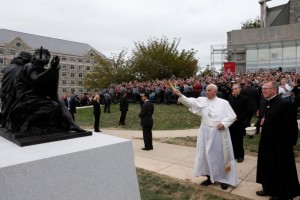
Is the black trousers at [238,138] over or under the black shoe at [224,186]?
over

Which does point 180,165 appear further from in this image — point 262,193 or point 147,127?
point 262,193

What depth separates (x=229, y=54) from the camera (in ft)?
112

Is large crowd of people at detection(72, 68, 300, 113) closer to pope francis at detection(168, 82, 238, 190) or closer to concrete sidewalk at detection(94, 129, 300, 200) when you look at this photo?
concrete sidewalk at detection(94, 129, 300, 200)

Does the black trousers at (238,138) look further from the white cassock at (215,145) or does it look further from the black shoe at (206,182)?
the black shoe at (206,182)

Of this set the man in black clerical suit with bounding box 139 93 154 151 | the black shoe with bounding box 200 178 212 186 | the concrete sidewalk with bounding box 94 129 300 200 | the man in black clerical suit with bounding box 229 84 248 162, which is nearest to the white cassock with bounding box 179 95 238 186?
the black shoe with bounding box 200 178 212 186

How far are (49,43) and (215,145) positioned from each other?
286 feet

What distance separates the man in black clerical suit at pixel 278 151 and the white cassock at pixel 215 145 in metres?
0.61

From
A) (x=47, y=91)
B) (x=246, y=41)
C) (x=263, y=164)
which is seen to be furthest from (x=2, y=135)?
(x=246, y=41)

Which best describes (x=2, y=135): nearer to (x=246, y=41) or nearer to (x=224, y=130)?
(x=224, y=130)

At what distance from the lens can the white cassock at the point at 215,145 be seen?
5535mm

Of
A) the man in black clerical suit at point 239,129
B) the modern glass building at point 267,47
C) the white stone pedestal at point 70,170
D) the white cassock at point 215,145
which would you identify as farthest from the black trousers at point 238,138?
the modern glass building at point 267,47

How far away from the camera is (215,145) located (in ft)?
18.2

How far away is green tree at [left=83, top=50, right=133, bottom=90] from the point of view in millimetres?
38884

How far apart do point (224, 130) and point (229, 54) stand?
3019 centimetres
